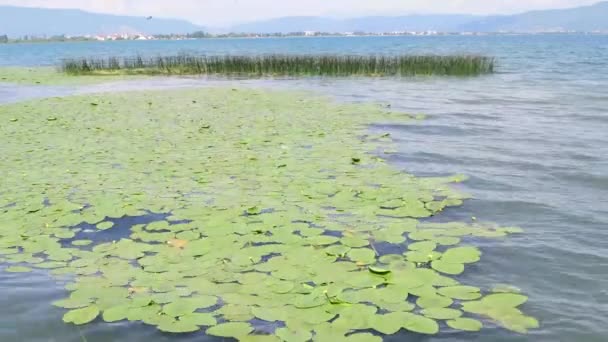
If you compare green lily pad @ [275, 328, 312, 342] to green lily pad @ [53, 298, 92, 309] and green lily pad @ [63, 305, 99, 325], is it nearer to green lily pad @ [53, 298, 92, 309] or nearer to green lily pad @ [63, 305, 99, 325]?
green lily pad @ [63, 305, 99, 325]

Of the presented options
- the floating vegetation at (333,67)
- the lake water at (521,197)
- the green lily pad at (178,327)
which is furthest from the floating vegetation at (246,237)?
the floating vegetation at (333,67)

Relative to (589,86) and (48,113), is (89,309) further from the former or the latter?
(589,86)

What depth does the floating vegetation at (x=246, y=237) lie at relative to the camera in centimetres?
342

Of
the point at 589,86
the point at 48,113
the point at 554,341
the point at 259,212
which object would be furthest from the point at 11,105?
the point at 589,86

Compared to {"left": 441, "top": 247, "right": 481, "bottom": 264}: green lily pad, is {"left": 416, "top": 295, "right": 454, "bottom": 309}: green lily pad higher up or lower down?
lower down

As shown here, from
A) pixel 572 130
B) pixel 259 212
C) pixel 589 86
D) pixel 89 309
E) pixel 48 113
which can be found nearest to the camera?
pixel 89 309

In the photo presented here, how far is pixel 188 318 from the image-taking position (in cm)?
337

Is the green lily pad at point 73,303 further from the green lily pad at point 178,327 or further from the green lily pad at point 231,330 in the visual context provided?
the green lily pad at point 231,330

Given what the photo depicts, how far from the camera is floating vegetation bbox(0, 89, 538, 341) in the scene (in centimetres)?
342

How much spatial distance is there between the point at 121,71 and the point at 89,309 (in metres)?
24.9

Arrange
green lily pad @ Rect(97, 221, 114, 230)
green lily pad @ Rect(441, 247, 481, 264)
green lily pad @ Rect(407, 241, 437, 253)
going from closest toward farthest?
green lily pad @ Rect(441, 247, 481, 264)
green lily pad @ Rect(407, 241, 437, 253)
green lily pad @ Rect(97, 221, 114, 230)

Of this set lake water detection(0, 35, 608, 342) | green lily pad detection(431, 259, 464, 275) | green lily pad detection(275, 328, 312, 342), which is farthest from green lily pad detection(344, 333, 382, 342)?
green lily pad detection(431, 259, 464, 275)

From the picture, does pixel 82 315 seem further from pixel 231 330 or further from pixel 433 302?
pixel 433 302

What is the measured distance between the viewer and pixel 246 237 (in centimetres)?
463
